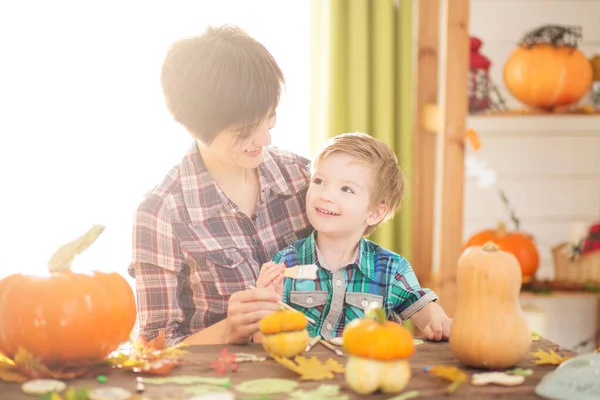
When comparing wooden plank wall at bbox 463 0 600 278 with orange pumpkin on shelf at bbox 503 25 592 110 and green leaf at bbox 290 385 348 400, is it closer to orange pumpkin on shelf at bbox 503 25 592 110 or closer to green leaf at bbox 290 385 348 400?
orange pumpkin on shelf at bbox 503 25 592 110

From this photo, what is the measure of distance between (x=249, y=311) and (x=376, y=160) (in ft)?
1.68

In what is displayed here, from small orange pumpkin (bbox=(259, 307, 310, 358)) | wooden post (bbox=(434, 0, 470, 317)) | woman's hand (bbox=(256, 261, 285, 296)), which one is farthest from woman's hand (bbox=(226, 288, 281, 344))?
wooden post (bbox=(434, 0, 470, 317))

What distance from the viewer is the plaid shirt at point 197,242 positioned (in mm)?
1745

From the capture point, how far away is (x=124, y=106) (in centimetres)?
284

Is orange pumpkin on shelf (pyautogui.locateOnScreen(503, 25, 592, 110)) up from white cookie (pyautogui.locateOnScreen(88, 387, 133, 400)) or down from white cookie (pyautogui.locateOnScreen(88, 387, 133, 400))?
up

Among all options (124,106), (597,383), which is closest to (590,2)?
(124,106)

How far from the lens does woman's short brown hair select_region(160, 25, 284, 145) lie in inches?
67.2

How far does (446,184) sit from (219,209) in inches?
42.0

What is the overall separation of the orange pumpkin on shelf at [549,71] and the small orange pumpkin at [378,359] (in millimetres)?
2028

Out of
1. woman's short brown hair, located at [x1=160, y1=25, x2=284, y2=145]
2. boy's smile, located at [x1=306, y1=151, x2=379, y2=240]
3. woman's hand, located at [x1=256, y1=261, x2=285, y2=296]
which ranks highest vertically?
woman's short brown hair, located at [x1=160, y1=25, x2=284, y2=145]

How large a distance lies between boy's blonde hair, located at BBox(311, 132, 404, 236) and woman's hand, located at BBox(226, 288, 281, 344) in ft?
1.43

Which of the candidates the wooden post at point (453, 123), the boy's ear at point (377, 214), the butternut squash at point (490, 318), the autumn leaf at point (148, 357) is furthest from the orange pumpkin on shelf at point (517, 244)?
the autumn leaf at point (148, 357)

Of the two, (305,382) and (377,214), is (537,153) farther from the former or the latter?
(305,382)

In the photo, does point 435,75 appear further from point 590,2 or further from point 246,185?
point 246,185
